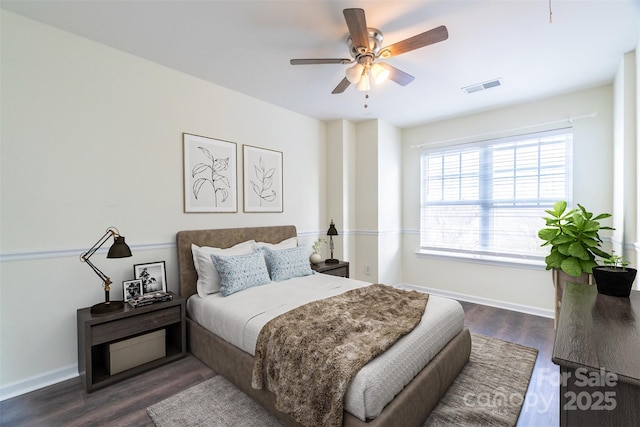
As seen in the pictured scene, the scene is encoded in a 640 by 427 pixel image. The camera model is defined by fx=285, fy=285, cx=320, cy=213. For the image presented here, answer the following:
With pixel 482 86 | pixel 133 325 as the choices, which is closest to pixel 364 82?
pixel 482 86

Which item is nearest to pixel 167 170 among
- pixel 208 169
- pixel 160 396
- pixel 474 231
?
pixel 208 169

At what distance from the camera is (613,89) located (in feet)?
10.3

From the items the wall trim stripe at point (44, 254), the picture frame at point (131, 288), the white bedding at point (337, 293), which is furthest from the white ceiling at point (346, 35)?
the white bedding at point (337, 293)

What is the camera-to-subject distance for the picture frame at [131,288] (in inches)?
96.7

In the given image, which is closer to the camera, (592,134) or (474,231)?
(592,134)

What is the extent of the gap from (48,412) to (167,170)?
201cm

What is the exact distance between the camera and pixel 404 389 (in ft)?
5.17

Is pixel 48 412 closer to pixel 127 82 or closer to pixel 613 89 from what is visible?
pixel 127 82

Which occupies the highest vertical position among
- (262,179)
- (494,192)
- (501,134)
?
(501,134)

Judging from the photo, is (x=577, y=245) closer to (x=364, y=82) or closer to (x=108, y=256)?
(x=364, y=82)

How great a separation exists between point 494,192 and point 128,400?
15.0 ft

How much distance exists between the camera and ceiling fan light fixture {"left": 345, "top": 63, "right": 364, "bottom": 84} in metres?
2.25

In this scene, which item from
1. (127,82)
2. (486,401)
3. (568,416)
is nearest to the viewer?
(568,416)

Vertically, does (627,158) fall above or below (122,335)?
above
